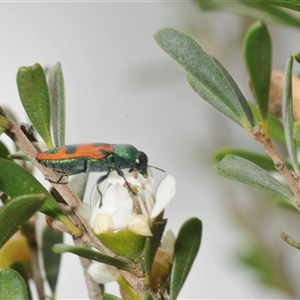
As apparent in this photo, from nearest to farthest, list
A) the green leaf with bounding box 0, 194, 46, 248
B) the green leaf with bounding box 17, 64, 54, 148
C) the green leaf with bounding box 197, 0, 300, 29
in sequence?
the green leaf with bounding box 0, 194, 46, 248 < the green leaf with bounding box 17, 64, 54, 148 < the green leaf with bounding box 197, 0, 300, 29

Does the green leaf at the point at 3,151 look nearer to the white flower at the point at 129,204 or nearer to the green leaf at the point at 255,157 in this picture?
the white flower at the point at 129,204

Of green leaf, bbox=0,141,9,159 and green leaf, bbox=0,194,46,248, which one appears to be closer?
green leaf, bbox=0,194,46,248

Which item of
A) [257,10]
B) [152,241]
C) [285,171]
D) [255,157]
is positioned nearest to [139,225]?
[152,241]

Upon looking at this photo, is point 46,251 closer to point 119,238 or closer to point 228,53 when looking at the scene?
point 119,238

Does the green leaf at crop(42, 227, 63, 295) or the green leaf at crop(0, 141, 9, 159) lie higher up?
the green leaf at crop(0, 141, 9, 159)

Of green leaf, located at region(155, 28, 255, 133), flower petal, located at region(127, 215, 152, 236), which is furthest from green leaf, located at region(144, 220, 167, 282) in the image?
green leaf, located at region(155, 28, 255, 133)

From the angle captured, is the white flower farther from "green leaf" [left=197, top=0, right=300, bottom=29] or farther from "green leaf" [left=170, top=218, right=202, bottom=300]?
"green leaf" [left=197, top=0, right=300, bottom=29]
